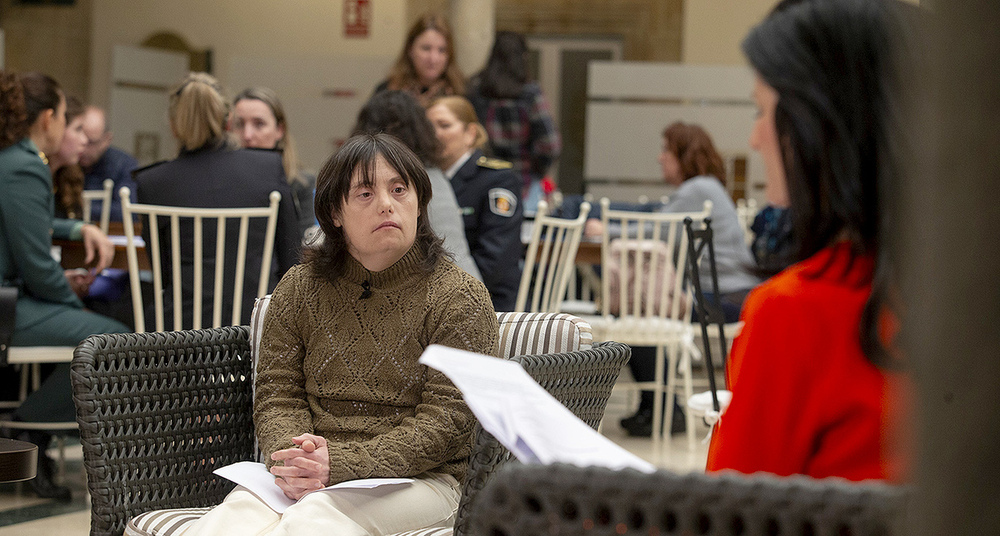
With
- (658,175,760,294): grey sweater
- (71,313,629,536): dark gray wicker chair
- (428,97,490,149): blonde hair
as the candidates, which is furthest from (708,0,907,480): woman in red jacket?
(658,175,760,294): grey sweater

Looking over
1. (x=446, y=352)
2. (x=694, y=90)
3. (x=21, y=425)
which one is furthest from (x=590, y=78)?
(x=446, y=352)

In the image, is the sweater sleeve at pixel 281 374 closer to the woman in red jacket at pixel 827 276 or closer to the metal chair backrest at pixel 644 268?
the woman in red jacket at pixel 827 276

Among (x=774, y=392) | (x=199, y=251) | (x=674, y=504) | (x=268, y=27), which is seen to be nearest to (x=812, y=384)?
(x=774, y=392)

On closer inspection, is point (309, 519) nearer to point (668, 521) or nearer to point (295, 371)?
point (295, 371)

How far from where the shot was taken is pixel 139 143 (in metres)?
7.92

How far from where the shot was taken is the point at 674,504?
0.62 metres

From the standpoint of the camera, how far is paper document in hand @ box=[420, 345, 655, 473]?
786 millimetres

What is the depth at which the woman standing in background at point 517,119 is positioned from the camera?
5.04m

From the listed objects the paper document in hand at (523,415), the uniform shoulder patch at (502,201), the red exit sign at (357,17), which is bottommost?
the paper document in hand at (523,415)

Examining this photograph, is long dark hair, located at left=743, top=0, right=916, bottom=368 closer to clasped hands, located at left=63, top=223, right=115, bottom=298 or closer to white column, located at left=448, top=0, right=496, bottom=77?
clasped hands, located at left=63, top=223, right=115, bottom=298

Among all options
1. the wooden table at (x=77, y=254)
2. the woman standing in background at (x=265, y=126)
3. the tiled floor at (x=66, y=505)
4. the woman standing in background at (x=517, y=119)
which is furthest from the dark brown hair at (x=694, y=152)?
the wooden table at (x=77, y=254)

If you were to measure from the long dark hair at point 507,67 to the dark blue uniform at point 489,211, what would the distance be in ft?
6.17

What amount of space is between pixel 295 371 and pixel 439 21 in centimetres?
319

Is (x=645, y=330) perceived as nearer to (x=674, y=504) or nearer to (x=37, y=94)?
(x=37, y=94)
